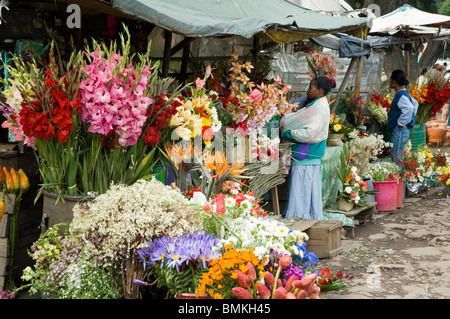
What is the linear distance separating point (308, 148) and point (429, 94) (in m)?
5.20

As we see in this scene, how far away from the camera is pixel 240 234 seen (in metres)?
4.00

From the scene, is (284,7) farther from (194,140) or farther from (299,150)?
(194,140)

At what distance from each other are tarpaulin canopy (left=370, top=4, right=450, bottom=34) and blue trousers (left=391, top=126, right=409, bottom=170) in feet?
6.28

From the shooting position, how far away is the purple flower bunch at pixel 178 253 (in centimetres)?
361

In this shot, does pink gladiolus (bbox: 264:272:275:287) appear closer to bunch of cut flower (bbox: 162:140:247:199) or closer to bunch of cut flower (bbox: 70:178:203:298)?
bunch of cut flower (bbox: 70:178:203:298)

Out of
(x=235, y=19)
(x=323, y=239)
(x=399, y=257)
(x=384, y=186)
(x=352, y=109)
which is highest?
(x=235, y=19)

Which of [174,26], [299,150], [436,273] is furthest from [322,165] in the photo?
[174,26]

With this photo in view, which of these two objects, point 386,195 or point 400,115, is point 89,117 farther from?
point 400,115

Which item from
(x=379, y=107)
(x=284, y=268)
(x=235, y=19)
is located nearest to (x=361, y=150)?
(x=379, y=107)

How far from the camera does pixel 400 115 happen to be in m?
9.86

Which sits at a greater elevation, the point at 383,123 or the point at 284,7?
the point at 284,7

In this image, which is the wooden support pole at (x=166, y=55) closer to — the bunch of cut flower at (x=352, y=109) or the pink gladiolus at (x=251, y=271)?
the pink gladiolus at (x=251, y=271)

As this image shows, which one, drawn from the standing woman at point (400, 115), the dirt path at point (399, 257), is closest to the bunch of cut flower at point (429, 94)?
the standing woman at point (400, 115)

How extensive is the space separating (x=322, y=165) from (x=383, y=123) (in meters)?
4.20
